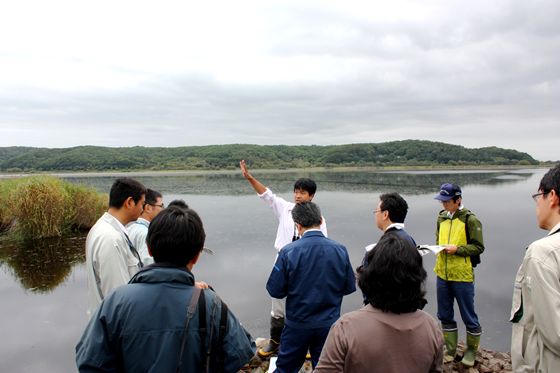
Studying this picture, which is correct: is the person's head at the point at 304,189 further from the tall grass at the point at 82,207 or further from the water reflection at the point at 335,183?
the water reflection at the point at 335,183

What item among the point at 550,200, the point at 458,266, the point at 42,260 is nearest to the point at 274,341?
the point at 458,266

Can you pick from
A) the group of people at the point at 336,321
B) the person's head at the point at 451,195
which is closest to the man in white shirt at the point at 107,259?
the group of people at the point at 336,321

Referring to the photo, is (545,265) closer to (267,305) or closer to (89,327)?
(89,327)

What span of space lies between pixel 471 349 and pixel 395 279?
327 cm

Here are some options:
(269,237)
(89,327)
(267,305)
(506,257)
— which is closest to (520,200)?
(506,257)

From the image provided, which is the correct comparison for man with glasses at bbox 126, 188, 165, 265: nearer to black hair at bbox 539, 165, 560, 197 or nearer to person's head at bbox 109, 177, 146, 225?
person's head at bbox 109, 177, 146, 225

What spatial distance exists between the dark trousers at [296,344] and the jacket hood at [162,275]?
62.6 inches

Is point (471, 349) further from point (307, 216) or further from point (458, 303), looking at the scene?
point (307, 216)

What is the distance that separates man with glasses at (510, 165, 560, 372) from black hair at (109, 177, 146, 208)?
2809 mm

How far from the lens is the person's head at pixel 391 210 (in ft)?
10.6

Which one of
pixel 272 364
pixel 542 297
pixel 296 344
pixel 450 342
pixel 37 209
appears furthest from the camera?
pixel 37 209

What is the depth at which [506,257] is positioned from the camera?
34.1ft

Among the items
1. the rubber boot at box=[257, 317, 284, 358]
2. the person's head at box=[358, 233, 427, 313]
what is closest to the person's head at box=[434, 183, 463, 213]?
the rubber boot at box=[257, 317, 284, 358]

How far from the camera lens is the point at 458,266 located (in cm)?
392
